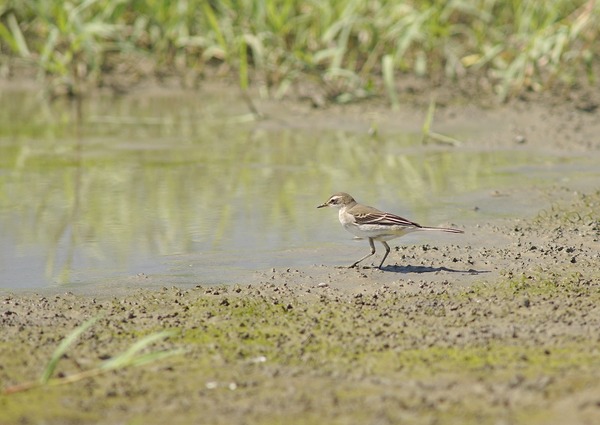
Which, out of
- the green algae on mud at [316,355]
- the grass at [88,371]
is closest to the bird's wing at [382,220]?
the green algae on mud at [316,355]

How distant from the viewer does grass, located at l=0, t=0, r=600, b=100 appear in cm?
1238

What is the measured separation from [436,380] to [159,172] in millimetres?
5503

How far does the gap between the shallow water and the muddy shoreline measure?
1.63ft

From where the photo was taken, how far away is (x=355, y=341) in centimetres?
570

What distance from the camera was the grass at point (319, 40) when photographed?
488 inches

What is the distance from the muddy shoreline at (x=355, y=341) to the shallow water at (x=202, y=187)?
0.50m

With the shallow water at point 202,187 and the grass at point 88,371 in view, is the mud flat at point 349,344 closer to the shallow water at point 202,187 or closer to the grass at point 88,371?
the grass at point 88,371

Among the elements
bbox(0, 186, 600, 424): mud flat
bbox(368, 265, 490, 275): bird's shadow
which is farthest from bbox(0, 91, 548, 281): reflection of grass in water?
bbox(0, 186, 600, 424): mud flat

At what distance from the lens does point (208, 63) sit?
14641mm

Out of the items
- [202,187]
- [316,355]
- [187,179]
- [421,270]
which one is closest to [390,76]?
[187,179]

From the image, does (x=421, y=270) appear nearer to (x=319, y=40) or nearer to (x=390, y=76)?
(x=390, y=76)

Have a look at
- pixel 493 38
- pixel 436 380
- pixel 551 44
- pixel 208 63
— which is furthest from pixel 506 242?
pixel 208 63

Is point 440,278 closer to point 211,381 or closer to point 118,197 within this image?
point 211,381

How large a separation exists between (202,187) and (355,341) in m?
4.12
